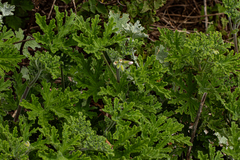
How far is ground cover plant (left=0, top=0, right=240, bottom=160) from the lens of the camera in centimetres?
192

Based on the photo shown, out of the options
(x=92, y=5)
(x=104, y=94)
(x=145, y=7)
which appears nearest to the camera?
(x=104, y=94)

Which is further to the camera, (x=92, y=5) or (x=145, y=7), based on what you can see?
(x=145, y=7)

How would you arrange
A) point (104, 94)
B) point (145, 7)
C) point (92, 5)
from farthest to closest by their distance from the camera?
point (145, 7) < point (92, 5) < point (104, 94)

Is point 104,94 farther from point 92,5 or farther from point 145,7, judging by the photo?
point 145,7

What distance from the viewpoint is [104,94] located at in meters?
2.31

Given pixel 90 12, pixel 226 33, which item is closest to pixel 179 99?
pixel 90 12

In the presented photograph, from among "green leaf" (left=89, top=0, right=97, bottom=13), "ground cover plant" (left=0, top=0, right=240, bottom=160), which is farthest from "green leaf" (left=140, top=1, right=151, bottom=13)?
"ground cover plant" (left=0, top=0, right=240, bottom=160)

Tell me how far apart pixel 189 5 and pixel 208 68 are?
248 centimetres

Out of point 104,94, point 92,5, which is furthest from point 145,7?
point 104,94

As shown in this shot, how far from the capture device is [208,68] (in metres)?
2.64

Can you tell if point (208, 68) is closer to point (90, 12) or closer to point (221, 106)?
point (221, 106)

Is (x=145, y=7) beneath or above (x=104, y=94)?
above

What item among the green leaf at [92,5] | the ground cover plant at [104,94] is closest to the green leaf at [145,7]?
the green leaf at [92,5]

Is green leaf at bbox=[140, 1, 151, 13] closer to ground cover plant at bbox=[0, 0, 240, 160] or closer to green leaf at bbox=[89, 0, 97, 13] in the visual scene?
green leaf at bbox=[89, 0, 97, 13]
